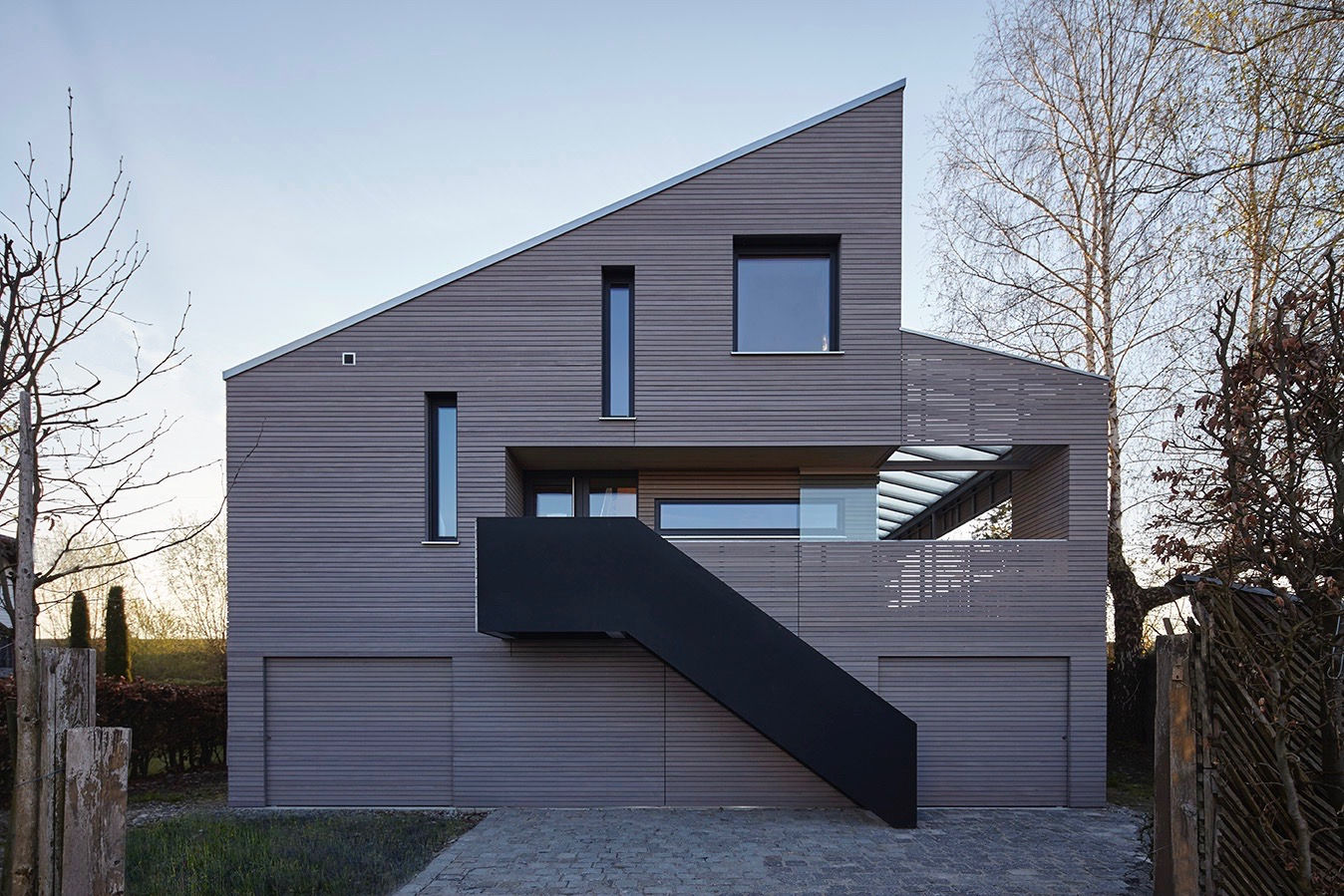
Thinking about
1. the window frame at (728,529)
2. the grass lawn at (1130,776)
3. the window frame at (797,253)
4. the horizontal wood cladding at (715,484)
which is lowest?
the grass lawn at (1130,776)

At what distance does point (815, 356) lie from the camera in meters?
9.92

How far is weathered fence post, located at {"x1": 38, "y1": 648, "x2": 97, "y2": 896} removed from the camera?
3592 mm

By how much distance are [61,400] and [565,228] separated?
19.9 feet

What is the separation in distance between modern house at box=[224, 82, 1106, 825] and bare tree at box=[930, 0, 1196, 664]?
435cm

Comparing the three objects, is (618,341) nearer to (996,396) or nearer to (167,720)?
(996,396)

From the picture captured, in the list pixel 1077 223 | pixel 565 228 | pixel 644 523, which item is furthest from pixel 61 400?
pixel 1077 223

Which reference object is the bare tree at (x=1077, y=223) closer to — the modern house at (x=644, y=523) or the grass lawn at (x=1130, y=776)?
the grass lawn at (x=1130, y=776)

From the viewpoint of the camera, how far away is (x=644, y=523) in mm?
9648

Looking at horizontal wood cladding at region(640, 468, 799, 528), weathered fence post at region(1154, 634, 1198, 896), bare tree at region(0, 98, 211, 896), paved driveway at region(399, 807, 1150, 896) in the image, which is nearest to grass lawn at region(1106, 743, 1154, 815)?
paved driveway at region(399, 807, 1150, 896)

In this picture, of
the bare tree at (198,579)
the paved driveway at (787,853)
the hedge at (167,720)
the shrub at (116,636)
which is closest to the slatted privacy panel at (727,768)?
the paved driveway at (787,853)

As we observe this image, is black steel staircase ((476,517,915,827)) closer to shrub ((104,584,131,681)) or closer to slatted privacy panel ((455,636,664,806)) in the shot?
slatted privacy panel ((455,636,664,806))

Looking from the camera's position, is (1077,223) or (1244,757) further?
(1077,223)

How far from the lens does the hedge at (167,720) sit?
448 inches

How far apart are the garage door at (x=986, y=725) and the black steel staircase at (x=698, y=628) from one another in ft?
4.13
